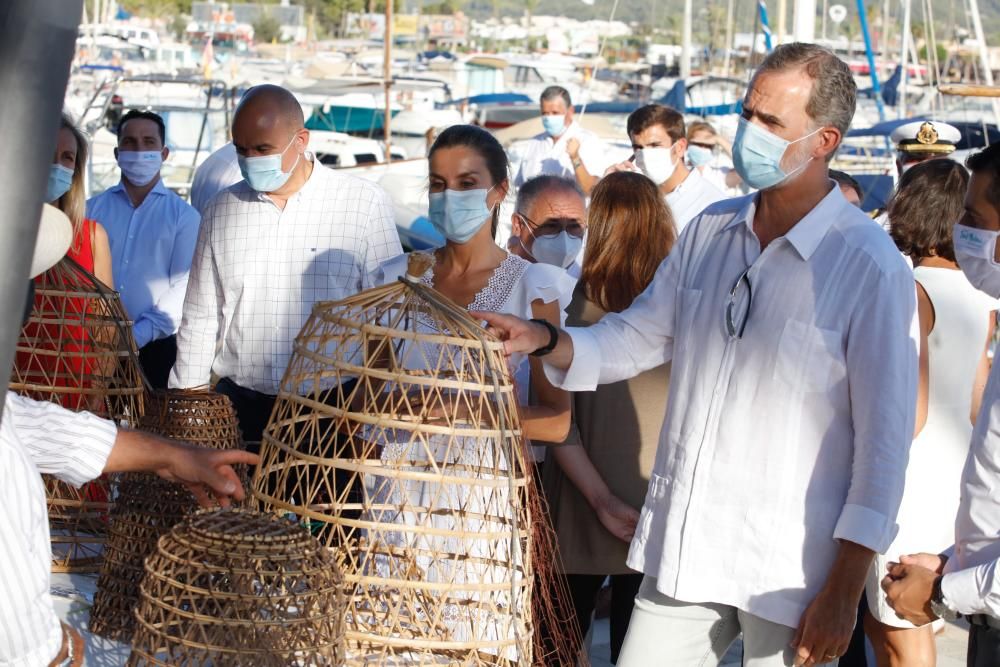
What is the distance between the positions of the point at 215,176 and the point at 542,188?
98.2 inches

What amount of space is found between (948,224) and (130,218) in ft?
12.3

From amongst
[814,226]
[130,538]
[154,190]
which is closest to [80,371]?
[130,538]

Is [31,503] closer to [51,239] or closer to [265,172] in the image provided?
[51,239]

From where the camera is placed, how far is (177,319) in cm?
559

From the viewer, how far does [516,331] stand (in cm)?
270

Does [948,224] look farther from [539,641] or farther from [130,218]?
[130,218]

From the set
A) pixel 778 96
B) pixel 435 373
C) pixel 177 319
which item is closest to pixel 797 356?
pixel 778 96

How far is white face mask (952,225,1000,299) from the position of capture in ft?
8.86

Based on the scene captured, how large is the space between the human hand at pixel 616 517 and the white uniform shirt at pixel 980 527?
1175mm

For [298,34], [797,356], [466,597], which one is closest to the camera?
[797,356]

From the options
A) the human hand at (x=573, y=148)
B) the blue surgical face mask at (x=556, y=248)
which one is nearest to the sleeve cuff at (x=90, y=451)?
the blue surgical face mask at (x=556, y=248)

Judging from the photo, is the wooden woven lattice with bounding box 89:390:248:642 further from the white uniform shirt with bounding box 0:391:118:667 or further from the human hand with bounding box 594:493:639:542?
the human hand with bounding box 594:493:639:542

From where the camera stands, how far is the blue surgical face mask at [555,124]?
29.6 ft

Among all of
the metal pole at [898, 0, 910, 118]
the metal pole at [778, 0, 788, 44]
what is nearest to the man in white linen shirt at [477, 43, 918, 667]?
the metal pole at [778, 0, 788, 44]
